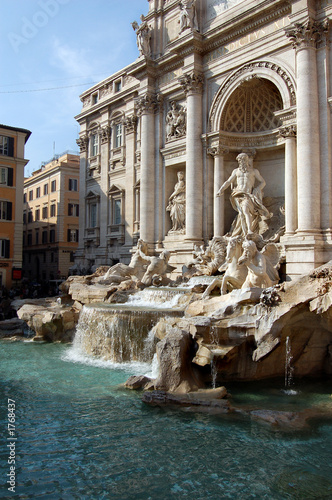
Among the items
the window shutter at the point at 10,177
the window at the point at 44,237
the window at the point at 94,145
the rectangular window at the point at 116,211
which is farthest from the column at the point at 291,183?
the window at the point at 44,237

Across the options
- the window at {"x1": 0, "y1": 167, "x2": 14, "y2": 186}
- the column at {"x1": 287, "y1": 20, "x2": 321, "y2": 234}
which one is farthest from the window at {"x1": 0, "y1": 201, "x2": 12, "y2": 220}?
the column at {"x1": 287, "y1": 20, "x2": 321, "y2": 234}

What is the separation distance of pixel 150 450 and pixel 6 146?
2892cm

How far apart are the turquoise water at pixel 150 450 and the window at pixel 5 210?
2355cm

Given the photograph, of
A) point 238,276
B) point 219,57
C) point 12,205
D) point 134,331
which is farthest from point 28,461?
point 12,205

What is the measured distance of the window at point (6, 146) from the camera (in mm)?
30969

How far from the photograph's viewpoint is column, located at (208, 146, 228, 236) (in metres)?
18.8

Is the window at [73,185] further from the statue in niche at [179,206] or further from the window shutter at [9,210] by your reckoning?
the statue in niche at [179,206]

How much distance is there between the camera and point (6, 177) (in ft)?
102

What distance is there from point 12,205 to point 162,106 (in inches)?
585

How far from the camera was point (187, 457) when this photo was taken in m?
6.31

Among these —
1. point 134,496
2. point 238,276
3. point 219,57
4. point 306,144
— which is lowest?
point 134,496

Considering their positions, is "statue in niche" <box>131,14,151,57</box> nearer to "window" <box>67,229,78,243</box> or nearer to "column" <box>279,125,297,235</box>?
"column" <box>279,125,297,235</box>

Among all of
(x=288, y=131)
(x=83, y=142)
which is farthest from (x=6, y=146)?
(x=288, y=131)

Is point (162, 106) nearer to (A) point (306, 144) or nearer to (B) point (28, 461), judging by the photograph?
(A) point (306, 144)
